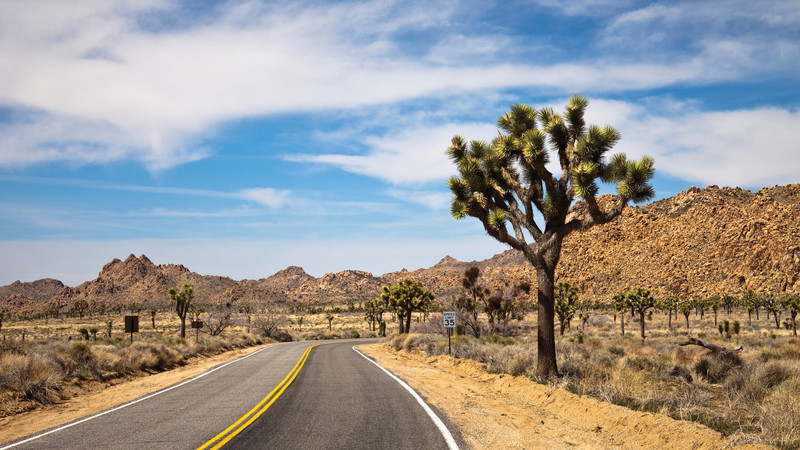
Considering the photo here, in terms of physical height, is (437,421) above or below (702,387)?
above

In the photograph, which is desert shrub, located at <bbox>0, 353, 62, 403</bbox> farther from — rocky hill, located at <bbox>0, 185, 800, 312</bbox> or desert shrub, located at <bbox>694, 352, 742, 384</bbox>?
rocky hill, located at <bbox>0, 185, 800, 312</bbox>

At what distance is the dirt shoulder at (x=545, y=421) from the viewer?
818 centimetres

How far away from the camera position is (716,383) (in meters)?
14.9

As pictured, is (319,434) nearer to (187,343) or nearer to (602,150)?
(602,150)

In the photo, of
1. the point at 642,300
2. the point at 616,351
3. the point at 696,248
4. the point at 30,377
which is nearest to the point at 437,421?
the point at 30,377

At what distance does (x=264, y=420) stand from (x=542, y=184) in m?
10.7

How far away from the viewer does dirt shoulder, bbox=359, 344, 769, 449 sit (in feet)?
26.8

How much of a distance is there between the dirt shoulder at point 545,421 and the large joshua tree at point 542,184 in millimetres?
2079

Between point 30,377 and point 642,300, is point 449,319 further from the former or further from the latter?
point 642,300

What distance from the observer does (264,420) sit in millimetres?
9609

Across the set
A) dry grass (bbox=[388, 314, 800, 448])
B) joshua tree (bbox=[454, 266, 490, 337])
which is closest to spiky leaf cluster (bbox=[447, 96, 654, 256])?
dry grass (bbox=[388, 314, 800, 448])

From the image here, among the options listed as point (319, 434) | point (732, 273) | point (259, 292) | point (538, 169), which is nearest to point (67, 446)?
point (319, 434)

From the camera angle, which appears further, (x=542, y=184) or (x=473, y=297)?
(x=473, y=297)

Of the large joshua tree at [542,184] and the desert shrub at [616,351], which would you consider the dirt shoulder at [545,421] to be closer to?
the large joshua tree at [542,184]
